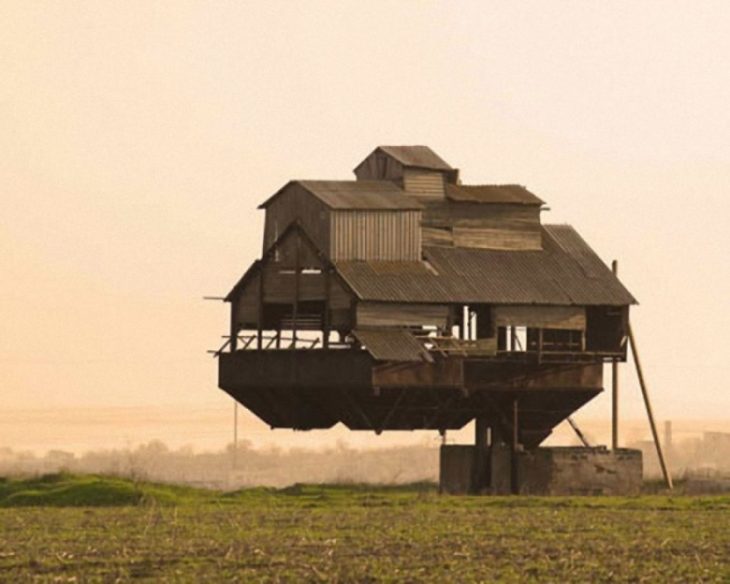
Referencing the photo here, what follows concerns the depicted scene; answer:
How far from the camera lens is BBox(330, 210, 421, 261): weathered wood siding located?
60719 millimetres

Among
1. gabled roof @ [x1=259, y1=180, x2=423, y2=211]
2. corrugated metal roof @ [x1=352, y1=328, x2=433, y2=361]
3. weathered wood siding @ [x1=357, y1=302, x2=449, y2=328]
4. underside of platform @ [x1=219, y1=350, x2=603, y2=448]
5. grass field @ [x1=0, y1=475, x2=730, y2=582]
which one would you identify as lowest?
grass field @ [x1=0, y1=475, x2=730, y2=582]

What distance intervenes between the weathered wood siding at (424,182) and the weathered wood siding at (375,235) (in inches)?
62.4

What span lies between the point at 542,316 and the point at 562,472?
4.90 metres

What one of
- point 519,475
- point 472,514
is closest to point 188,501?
point 472,514

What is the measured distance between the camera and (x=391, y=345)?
58469 mm

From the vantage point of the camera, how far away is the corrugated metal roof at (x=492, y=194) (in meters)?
63.9

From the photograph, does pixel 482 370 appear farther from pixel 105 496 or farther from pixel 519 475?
pixel 105 496

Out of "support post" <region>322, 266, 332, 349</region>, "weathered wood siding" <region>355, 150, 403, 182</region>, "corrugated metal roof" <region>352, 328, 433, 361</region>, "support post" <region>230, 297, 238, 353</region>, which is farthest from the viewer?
"weathered wood siding" <region>355, 150, 403, 182</region>

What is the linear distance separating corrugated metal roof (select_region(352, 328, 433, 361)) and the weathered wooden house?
0.06 meters

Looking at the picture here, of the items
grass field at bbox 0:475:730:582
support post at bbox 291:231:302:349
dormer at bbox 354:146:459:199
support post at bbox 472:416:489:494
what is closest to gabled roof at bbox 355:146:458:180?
dormer at bbox 354:146:459:199

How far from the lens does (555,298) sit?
62156mm

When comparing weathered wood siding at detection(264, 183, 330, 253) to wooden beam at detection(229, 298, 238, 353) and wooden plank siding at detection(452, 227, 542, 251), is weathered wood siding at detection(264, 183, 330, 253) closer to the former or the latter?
wooden beam at detection(229, 298, 238, 353)

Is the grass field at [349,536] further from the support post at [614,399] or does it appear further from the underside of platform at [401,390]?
the support post at [614,399]

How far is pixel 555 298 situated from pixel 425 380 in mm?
5569
